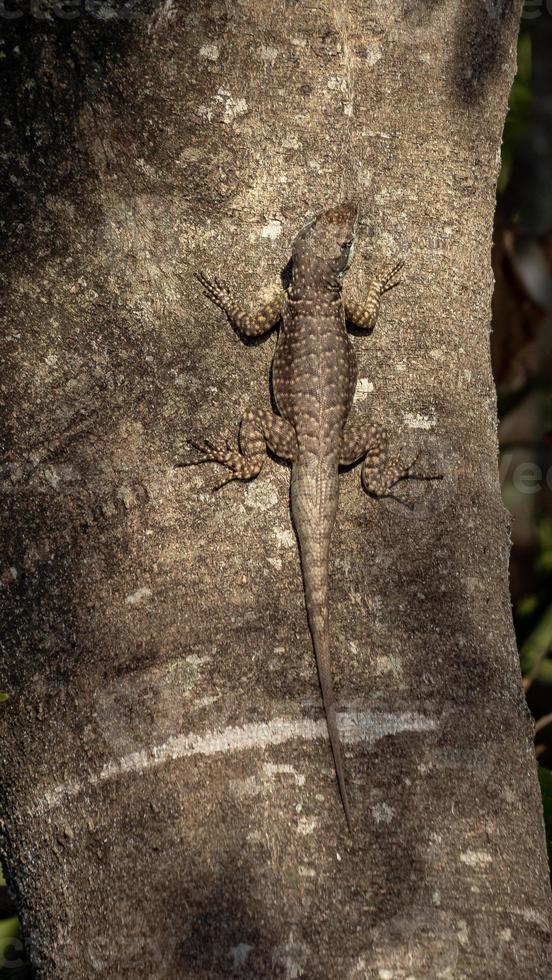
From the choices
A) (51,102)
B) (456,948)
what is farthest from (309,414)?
(456,948)

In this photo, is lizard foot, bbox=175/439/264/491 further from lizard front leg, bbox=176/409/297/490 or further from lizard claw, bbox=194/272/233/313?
lizard claw, bbox=194/272/233/313

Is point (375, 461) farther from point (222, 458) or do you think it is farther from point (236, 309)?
point (236, 309)

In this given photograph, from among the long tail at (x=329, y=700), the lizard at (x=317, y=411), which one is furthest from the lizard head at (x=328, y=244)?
the long tail at (x=329, y=700)

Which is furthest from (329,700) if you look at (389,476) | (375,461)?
(375,461)

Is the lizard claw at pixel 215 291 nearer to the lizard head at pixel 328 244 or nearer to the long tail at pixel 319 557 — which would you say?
the lizard head at pixel 328 244

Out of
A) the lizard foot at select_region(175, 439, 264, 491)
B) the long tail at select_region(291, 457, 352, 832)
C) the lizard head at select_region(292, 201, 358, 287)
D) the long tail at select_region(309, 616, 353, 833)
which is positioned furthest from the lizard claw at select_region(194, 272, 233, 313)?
the long tail at select_region(309, 616, 353, 833)

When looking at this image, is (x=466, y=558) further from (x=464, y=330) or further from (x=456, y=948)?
(x=456, y=948)

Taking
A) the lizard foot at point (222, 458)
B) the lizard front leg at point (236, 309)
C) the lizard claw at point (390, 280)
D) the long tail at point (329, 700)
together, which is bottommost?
the long tail at point (329, 700)
